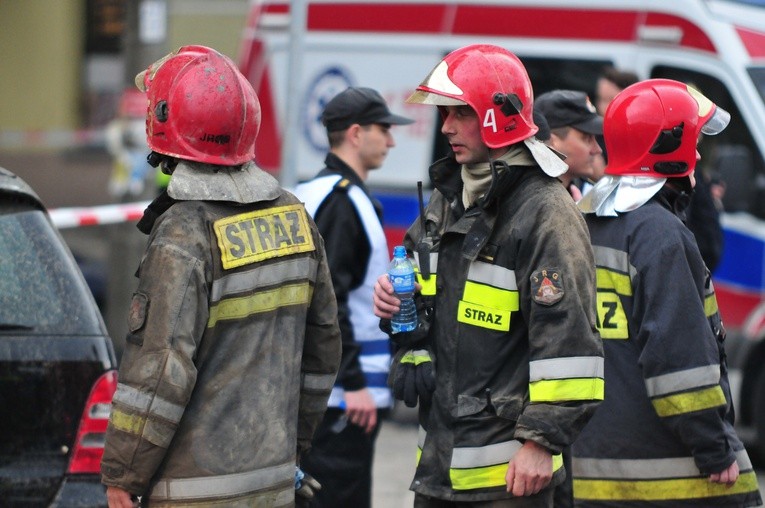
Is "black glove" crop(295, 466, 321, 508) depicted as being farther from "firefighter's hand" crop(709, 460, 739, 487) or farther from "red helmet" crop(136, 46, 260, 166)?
"firefighter's hand" crop(709, 460, 739, 487)

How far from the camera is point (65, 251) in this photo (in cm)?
426

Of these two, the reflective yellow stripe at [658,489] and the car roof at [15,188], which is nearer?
the reflective yellow stripe at [658,489]

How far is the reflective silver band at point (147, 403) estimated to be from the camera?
3270mm

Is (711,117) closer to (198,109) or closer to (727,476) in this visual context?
(727,476)

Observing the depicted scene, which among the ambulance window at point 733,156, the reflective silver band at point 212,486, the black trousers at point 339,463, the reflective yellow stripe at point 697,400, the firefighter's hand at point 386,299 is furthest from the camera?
the ambulance window at point 733,156

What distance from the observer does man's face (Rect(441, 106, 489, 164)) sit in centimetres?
377

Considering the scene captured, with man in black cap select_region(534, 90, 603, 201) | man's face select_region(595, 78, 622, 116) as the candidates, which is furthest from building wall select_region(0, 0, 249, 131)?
man in black cap select_region(534, 90, 603, 201)

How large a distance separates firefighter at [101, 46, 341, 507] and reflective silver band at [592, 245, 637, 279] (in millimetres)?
1005

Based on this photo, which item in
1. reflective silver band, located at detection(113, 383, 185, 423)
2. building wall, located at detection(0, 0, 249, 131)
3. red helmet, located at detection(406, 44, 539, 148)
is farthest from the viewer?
building wall, located at detection(0, 0, 249, 131)

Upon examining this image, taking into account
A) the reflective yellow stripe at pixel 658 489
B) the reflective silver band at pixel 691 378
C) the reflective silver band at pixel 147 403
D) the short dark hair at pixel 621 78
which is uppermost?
the short dark hair at pixel 621 78

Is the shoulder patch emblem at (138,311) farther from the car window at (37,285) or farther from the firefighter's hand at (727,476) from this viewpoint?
the firefighter's hand at (727,476)

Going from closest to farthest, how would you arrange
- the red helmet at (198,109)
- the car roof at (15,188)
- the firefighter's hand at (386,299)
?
the red helmet at (198,109) → the firefighter's hand at (386,299) → the car roof at (15,188)

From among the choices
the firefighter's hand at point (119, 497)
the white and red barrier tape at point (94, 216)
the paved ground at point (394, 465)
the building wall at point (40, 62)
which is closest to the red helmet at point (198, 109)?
the firefighter's hand at point (119, 497)

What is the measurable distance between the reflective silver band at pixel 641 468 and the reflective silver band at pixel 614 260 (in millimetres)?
589
